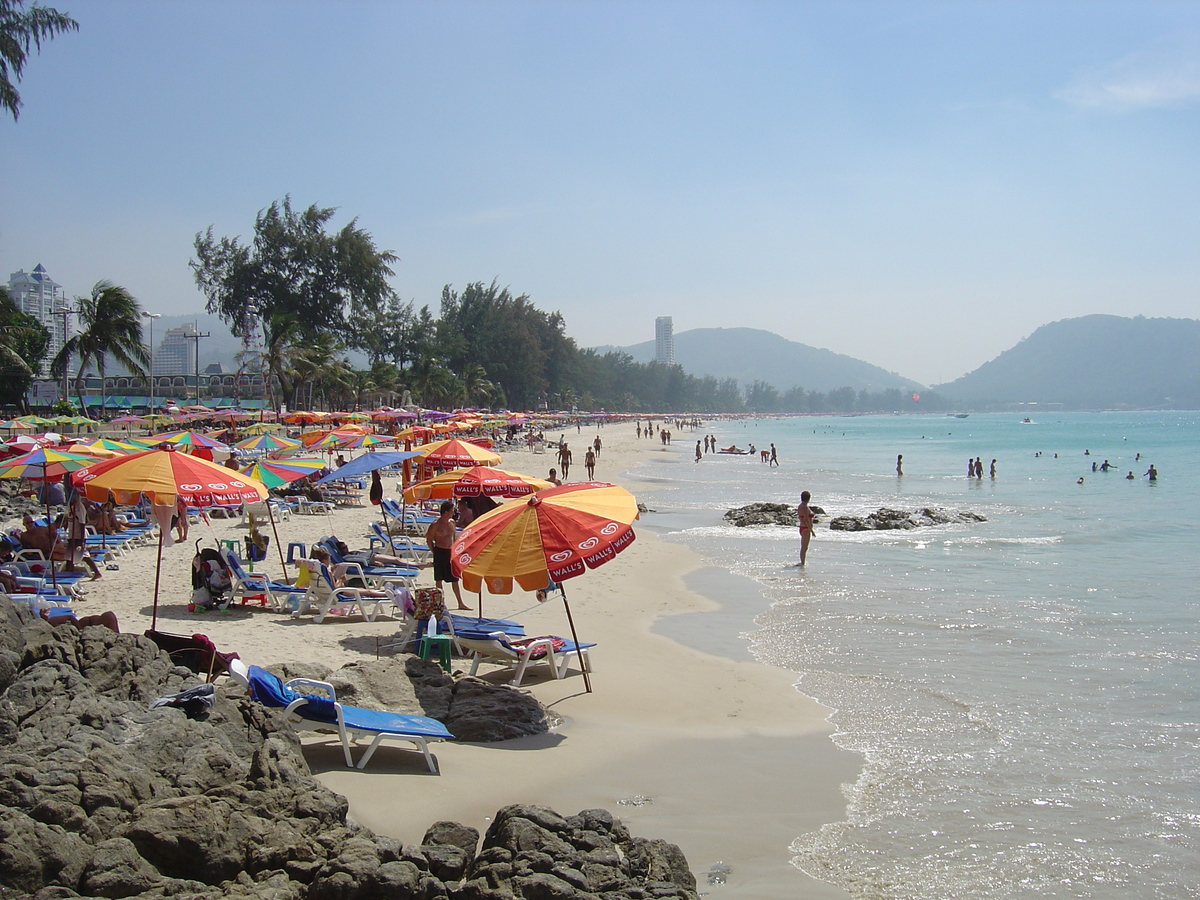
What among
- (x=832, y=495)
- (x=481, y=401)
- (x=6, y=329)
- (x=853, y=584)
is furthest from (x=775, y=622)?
(x=481, y=401)

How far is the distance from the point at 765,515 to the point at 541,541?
1637cm

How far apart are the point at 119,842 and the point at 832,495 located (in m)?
29.0

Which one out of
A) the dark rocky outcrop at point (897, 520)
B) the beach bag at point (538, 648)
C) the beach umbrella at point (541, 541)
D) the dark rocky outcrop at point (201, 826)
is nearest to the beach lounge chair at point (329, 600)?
the beach bag at point (538, 648)

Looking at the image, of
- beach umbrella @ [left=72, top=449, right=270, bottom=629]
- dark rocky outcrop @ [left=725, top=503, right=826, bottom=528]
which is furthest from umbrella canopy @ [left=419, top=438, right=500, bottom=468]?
dark rocky outcrop @ [left=725, top=503, right=826, bottom=528]

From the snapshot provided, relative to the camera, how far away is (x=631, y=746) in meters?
6.66

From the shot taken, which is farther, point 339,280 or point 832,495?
point 339,280

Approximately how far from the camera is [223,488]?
8.30m


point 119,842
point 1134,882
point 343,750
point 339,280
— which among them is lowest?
point 1134,882

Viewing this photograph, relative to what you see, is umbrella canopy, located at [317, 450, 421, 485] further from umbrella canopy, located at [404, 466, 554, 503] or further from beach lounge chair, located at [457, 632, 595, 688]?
beach lounge chair, located at [457, 632, 595, 688]

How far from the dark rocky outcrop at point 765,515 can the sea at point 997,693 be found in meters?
0.72

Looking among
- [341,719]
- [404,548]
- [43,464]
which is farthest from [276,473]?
[341,719]

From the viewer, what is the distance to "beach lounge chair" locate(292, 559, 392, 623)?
9727 millimetres

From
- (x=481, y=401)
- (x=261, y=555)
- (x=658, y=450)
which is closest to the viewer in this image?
(x=261, y=555)

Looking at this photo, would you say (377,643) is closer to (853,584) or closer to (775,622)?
(775,622)
